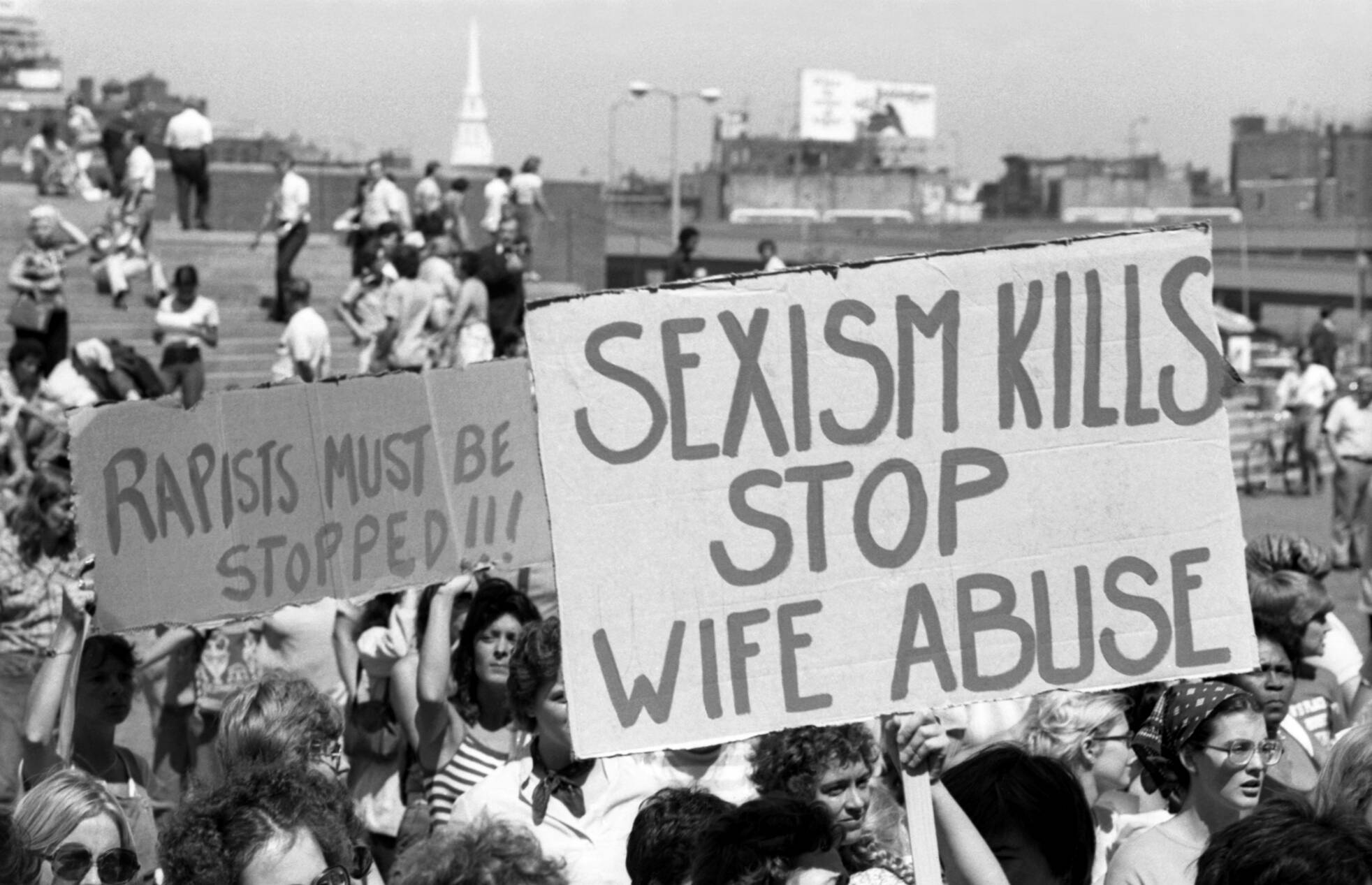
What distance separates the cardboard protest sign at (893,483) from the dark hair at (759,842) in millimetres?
290

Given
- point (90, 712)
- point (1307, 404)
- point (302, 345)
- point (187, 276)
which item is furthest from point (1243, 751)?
point (1307, 404)

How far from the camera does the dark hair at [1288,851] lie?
308 centimetres

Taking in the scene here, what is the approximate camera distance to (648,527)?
13.0 feet

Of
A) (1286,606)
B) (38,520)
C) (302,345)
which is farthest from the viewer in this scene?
(302,345)

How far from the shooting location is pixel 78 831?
3992 millimetres

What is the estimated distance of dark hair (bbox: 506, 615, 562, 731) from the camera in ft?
16.3

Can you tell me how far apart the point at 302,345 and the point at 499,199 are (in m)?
8.00

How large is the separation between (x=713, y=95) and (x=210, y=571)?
124 feet

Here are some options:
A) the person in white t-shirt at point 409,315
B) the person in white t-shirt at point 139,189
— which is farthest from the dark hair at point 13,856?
the person in white t-shirt at point 139,189

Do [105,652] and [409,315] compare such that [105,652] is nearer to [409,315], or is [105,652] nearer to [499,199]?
[409,315]

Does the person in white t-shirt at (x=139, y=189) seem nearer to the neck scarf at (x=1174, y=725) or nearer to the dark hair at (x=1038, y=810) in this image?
the neck scarf at (x=1174, y=725)

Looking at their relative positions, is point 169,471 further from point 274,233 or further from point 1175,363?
point 274,233

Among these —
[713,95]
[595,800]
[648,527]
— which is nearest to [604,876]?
[595,800]

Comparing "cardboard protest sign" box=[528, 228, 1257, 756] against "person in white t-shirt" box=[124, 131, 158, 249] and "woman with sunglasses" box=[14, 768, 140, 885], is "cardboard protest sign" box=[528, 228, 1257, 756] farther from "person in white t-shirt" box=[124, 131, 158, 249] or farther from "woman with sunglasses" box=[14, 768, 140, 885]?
"person in white t-shirt" box=[124, 131, 158, 249]
